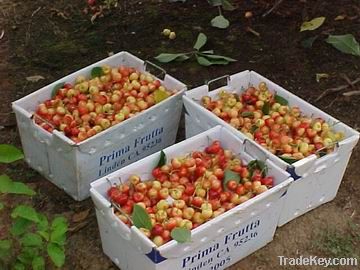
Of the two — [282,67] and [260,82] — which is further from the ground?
[260,82]

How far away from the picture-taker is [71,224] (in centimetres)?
251

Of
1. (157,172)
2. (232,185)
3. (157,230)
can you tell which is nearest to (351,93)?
(232,185)

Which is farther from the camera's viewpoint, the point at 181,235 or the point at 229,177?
the point at 229,177

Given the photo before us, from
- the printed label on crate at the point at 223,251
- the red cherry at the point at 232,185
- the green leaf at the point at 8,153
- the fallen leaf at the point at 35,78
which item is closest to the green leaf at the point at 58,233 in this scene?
the green leaf at the point at 8,153

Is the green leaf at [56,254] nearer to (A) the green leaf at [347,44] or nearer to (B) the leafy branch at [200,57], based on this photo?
(B) the leafy branch at [200,57]

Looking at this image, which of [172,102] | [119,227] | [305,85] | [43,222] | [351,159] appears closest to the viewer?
[43,222]

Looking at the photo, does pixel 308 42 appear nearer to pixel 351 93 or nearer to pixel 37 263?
pixel 351 93

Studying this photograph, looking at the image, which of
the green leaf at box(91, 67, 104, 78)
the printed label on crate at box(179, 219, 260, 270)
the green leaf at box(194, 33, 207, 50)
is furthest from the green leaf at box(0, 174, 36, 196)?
the green leaf at box(194, 33, 207, 50)

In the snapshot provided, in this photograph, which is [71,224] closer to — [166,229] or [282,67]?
[166,229]

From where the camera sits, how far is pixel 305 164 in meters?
2.37

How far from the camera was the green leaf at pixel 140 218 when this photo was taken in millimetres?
2133

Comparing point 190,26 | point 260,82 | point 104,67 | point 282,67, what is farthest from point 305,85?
point 104,67

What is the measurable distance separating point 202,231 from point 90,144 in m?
0.56

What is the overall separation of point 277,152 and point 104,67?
81 cm
